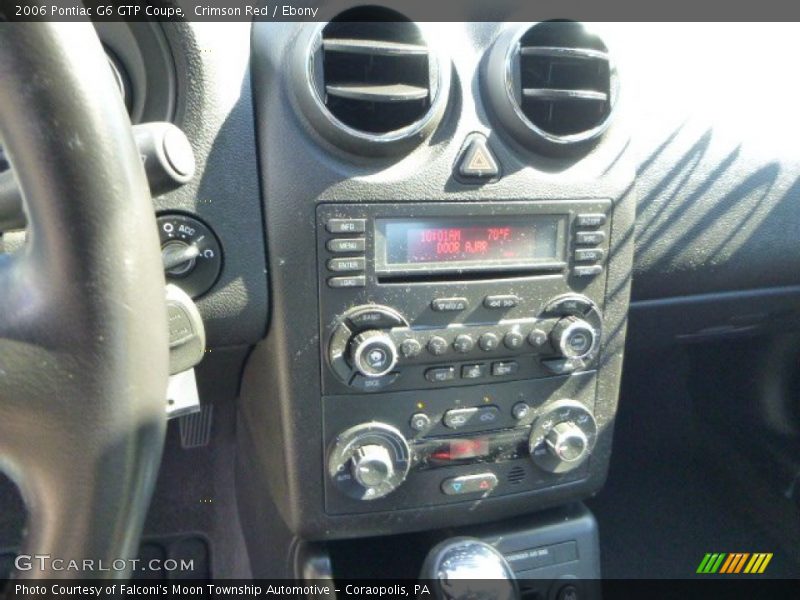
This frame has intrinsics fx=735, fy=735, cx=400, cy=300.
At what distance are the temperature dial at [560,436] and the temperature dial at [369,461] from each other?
211mm

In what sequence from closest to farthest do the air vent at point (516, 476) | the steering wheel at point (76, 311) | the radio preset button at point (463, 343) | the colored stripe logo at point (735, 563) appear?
the steering wheel at point (76, 311)
the radio preset button at point (463, 343)
the air vent at point (516, 476)
the colored stripe logo at point (735, 563)

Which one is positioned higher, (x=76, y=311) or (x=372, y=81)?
(x=372, y=81)

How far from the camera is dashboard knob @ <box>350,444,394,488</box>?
102 centimetres

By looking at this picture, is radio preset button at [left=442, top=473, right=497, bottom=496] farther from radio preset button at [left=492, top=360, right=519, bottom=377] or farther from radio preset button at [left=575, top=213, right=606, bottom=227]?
radio preset button at [left=575, top=213, right=606, bottom=227]

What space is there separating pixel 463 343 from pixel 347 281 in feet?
0.62

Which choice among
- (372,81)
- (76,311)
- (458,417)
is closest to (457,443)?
(458,417)

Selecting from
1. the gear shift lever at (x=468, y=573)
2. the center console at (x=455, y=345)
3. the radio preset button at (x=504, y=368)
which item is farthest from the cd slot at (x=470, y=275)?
the gear shift lever at (x=468, y=573)

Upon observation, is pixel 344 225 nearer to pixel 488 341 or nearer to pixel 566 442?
pixel 488 341

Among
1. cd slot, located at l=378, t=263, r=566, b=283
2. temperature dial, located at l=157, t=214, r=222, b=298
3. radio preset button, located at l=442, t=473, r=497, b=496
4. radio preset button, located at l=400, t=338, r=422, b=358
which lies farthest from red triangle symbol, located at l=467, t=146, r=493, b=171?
radio preset button, located at l=442, t=473, r=497, b=496

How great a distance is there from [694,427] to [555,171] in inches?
44.9

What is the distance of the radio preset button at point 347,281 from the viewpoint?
96 cm

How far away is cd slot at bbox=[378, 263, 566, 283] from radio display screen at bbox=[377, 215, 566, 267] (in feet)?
0.04

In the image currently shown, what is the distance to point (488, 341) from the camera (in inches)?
40.8

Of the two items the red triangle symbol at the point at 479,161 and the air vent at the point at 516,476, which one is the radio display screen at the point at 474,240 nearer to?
the red triangle symbol at the point at 479,161
